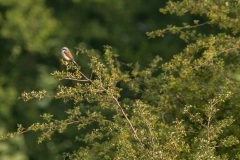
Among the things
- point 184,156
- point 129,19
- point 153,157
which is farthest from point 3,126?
point 153,157

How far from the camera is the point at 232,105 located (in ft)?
25.0

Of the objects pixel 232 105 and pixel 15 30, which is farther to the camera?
pixel 15 30

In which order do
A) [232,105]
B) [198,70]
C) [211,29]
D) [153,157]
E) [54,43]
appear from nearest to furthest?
[153,157] → [232,105] → [198,70] → [211,29] → [54,43]

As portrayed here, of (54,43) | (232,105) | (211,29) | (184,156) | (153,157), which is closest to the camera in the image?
(153,157)

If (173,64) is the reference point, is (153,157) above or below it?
below

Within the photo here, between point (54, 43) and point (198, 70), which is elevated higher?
point (54, 43)

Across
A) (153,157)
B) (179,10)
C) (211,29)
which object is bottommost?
(153,157)

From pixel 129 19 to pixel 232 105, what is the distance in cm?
702

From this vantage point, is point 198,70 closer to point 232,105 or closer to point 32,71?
point 232,105

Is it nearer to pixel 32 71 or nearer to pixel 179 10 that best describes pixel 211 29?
pixel 32 71

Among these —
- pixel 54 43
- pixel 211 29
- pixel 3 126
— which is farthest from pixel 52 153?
pixel 211 29

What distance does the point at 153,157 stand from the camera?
19.8 ft

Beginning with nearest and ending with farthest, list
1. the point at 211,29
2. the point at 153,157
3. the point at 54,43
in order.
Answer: the point at 153,157
the point at 211,29
the point at 54,43

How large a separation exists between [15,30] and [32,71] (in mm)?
752
